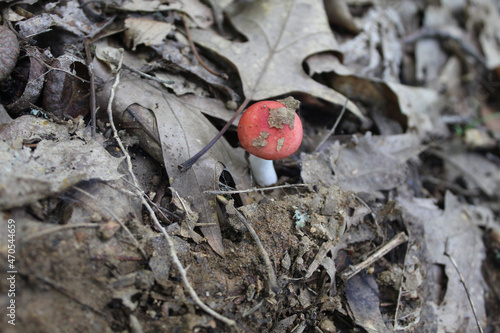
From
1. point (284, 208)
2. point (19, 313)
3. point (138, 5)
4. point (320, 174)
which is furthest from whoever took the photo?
point (138, 5)

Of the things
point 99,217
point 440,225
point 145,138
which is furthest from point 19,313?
point 440,225

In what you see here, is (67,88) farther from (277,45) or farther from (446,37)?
(446,37)

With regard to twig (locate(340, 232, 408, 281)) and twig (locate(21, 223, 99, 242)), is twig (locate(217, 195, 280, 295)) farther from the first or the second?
twig (locate(21, 223, 99, 242))

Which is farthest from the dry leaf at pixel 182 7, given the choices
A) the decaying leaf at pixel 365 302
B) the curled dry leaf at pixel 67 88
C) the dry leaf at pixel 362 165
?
the decaying leaf at pixel 365 302

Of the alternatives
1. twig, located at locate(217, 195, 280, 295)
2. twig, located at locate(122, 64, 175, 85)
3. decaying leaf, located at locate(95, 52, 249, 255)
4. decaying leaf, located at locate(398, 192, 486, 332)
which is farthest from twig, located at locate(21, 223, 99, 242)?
decaying leaf, located at locate(398, 192, 486, 332)

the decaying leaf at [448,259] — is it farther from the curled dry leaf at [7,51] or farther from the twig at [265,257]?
the curled dry leaf at [7,51]

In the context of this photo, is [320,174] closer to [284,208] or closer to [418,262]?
[284,208]
